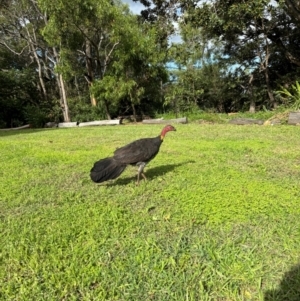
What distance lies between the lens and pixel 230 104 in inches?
720

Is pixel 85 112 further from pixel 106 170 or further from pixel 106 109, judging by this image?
pixel 106 170

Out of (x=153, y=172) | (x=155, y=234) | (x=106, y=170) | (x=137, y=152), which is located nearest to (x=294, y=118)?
(x=153, y=172)

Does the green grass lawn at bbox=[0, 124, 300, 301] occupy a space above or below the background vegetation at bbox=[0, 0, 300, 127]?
below

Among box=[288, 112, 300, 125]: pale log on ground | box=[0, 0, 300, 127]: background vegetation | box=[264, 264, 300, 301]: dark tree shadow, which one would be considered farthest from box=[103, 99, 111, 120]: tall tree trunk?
box=[264, 264, 300, 301]: dark tree shadow

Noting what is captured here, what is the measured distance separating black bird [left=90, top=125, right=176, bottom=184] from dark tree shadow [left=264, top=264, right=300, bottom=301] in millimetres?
1966

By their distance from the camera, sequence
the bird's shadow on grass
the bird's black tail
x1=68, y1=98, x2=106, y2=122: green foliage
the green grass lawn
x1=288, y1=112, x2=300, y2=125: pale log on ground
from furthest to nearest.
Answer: x1=68, y1=98, x2=106, y2=122: green foliage → x1=288, y1=112, x2=300, y2=125: pale log on ground → the bird's shadow on grass → the bird's black tail → the green grass lawn

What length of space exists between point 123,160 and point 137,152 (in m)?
0.20

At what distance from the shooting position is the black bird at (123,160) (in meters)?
3.26

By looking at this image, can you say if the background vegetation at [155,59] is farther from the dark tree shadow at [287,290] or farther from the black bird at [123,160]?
the dark tree shadow at [287,290]

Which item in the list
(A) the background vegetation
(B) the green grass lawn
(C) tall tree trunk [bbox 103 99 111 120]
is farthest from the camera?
(C) tall tree trunk [bbox 103 99 111 120]

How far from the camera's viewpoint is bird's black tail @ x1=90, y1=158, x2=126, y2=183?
323cm

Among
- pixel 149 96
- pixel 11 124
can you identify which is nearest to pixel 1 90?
pixel 11 124

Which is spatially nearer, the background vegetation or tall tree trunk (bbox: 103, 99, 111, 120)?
the background vegetation

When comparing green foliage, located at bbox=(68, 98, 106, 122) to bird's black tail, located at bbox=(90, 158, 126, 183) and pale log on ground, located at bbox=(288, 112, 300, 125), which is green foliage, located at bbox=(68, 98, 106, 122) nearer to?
pale log on ground, located at bbox=(288, 112, 300, 125)
